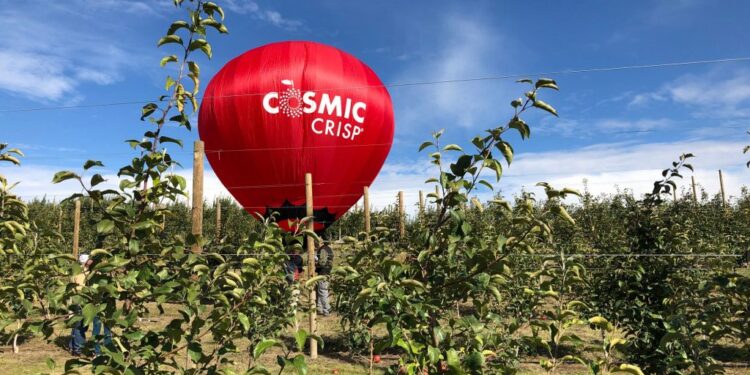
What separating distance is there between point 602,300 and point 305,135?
26.6 ft

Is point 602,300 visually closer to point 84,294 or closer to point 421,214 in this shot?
point 421,214

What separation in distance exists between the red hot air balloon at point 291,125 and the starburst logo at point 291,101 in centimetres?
3

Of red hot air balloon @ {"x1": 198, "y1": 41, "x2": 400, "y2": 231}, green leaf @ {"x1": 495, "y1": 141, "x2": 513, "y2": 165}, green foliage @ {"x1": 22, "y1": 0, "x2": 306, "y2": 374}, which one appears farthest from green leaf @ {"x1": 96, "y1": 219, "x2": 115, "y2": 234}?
red hot air balloon @ {"x1": 198, "y1": 41, "x2": 400, "y2": 231}

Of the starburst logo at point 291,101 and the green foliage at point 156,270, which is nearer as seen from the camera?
the green foliage at point 156,270

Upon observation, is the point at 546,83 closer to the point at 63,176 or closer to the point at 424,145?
the point at 424,145

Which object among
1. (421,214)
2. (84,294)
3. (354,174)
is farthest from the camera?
(354,174)

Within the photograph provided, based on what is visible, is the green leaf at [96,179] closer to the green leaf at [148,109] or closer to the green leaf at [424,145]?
the green leaf at [148,109]

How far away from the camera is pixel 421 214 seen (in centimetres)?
1090

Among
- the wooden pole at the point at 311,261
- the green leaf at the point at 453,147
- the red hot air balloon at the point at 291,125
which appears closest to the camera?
the green leaf at the point at 453,147

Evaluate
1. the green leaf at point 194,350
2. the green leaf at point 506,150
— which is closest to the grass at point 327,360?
the green leaf at point 194,350

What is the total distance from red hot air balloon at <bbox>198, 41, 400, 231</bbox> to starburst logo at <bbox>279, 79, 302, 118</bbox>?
0.03 meters

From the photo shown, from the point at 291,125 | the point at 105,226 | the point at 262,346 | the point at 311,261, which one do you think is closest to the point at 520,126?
the point at 262,346

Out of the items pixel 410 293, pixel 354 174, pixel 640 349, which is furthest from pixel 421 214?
pixel 410 293

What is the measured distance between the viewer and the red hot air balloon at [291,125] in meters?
12.3
